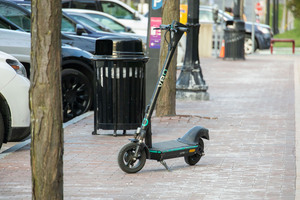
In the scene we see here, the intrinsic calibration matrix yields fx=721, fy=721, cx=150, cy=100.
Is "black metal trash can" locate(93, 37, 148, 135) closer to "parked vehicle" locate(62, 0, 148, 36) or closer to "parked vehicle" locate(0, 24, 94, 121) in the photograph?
"parked vehicle" locate(0, 24, 94, 121)

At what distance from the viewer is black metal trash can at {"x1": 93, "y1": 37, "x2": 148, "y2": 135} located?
339 inches

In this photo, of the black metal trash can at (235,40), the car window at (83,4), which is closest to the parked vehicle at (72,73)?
the car window at (83,4)

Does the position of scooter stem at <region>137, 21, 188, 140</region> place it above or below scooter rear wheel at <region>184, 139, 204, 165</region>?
above

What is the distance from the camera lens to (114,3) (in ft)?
83.3

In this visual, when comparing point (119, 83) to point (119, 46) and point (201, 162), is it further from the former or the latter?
point (201, 162)

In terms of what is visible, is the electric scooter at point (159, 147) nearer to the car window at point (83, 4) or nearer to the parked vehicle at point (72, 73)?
the parked vehicle at point (72, 73)

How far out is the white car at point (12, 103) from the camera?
308 inches

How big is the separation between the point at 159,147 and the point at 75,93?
4250 millimetres

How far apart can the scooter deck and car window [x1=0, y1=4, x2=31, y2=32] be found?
5.99 meters

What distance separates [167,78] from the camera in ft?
35.1

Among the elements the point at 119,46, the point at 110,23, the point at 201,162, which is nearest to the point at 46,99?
the point at 201,162

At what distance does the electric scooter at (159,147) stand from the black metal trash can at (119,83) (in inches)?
59.8

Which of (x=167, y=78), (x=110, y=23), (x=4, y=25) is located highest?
(x=110, y=23)

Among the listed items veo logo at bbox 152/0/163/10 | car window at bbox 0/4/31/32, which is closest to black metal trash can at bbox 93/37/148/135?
veo logo at bbox 152/0/163/10
